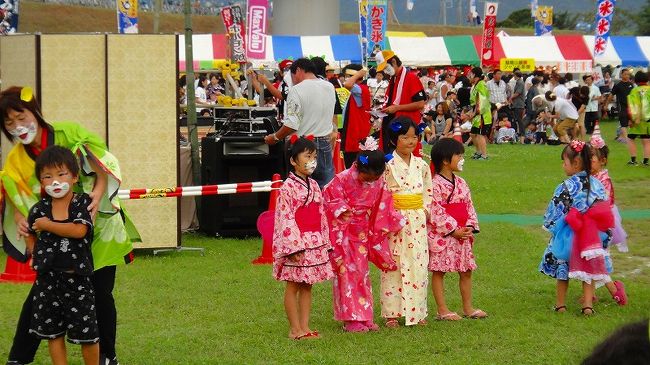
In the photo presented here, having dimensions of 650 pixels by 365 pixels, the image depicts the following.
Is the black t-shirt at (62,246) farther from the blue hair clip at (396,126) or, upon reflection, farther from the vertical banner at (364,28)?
the vertical banner at (364,28)

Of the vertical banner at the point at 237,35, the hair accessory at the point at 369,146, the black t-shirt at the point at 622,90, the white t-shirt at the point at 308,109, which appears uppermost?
the vertical banner at the point at 237,35

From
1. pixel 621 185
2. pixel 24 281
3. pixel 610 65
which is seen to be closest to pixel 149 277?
pixel 24 281

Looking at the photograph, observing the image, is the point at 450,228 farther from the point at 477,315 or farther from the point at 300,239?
the point at 300,239

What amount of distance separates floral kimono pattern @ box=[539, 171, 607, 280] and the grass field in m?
0.39

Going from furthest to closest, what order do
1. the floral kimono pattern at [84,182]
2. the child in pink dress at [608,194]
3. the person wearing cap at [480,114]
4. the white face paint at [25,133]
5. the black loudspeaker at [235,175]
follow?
the person wearing cap at [480,114]
the black loudspeaker at [235,175]
the child in pink dress at [608,194]
the floral kimono pattern at [84,182]
the white face paint at [25,133]

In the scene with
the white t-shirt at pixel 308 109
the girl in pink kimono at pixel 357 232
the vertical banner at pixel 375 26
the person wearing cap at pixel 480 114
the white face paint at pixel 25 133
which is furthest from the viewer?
the vertical banner at pixel 375 26

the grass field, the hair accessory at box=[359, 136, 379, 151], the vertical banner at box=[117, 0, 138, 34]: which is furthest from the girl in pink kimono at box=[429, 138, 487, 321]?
the vertical banner at box=[117, 0, 138, 34]

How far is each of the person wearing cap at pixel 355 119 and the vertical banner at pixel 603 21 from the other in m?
20.8

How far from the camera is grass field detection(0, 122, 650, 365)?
6.98 meters

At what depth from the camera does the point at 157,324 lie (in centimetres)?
793

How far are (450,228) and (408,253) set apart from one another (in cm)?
37

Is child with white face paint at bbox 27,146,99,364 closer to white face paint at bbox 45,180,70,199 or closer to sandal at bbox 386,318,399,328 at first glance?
white face paint at bbox 45,180,70,199

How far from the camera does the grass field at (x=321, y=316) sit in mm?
6984

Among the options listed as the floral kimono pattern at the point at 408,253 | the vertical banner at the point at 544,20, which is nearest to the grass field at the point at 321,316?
→ the floral kimono pattern at the point at 408,253
